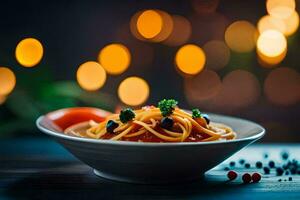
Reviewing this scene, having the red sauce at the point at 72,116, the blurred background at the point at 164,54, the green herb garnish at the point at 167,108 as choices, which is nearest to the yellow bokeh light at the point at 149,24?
the blurred background at the point at 164,54

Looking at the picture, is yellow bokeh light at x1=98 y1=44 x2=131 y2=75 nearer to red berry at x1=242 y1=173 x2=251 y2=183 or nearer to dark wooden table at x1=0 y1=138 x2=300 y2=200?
dark wooden table at x1=0 y1=138 x2=300 y2=200

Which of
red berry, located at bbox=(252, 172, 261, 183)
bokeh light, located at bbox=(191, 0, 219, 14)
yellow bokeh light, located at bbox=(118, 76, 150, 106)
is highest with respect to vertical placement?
bokeh light, located at bbox=(191, 0, 219, 14)

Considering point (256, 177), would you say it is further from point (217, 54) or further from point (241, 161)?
point (217, 54)

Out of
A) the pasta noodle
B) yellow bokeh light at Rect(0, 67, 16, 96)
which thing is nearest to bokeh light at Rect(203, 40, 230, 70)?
yellow bokeh light at Rect(0, 67, 16, 96)

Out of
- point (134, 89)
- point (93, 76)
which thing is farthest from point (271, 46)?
point (93, 76)

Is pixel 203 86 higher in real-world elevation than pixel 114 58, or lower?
lower

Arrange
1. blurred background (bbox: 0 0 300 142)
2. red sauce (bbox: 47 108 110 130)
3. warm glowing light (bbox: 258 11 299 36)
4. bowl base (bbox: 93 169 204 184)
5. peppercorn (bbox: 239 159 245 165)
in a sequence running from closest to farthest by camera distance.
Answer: bowl base (bbox: 93 169 204 184), peppercorn (bbox: 239 159 245 165), red sauce (bbox: 47 108 110 130), blurred background (bbox: 0 0 300 142), warm glowing light (bbox: 258 11 299 36)

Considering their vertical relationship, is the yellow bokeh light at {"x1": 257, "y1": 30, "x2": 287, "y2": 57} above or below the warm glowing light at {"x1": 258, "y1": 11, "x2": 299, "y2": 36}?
below

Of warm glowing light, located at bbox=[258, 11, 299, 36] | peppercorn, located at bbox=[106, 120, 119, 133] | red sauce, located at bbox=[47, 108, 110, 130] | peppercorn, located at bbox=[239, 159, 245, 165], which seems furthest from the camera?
warm glowing light, located at bbox=[258, 11, 299, 36]
